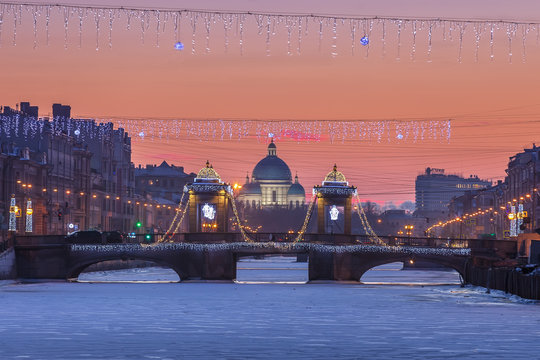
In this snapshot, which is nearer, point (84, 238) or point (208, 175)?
point (84, 238)

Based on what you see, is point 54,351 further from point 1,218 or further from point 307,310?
point 1,218

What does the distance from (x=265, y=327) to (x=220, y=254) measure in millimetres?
64302

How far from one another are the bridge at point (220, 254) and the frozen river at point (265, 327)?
96.6 feet

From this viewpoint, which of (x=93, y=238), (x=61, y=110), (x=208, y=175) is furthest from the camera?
(x=61, y=110)

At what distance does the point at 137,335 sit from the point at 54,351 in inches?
260

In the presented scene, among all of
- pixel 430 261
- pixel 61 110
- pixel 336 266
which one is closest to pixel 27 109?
pixel 61 110

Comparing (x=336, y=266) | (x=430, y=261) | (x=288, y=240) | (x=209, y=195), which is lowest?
(x=336, y=266)

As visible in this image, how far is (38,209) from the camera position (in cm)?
14188

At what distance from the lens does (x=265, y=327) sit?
4738 centimetres

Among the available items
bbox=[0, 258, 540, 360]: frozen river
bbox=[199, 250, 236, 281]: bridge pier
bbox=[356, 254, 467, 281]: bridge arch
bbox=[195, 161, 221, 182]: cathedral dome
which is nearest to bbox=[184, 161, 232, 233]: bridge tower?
bbox=[195, 161, 221, 182]: cathedral dome

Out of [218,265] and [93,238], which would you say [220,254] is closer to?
[218,265]

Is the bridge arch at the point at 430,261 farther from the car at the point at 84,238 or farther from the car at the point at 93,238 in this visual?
the car at the point at 84,238

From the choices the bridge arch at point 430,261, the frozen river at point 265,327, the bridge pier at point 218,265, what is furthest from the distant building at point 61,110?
the frozen river at point 265,327

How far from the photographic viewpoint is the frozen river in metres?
36.0
